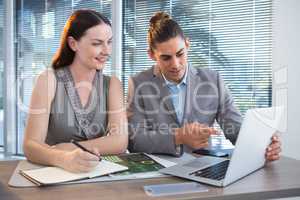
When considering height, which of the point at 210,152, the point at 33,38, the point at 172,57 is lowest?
the point at 210,152

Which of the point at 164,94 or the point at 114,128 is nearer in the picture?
the point at 114,128

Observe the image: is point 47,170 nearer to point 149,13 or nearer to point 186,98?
point 186,98

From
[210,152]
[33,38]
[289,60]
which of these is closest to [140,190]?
[210,152]

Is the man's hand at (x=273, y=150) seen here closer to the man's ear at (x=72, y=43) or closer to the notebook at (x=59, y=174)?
the notebook at (x=59, y=174)

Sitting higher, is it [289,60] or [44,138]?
[289,60]

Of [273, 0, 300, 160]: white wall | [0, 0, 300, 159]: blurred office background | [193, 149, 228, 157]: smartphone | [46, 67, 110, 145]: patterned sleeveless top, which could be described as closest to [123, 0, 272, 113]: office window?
[0, 0, 300, 159]: blurred office background

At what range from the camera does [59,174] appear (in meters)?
1.10

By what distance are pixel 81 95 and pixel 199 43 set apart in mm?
1632

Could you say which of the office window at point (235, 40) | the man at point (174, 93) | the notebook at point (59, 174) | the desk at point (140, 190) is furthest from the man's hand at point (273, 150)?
the office window at point (235, 40)

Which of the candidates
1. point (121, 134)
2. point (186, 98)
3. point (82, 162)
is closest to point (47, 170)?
point (82, 162)

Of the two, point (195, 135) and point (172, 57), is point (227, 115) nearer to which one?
point (172, 57)

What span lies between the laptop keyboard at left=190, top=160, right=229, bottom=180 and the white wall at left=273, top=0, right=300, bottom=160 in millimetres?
1532

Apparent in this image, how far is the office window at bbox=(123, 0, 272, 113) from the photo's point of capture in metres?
2.78

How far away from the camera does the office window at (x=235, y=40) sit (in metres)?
2.78
